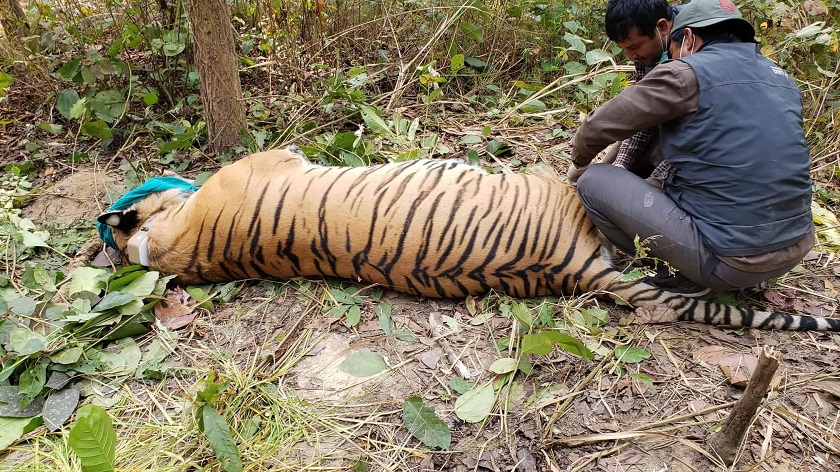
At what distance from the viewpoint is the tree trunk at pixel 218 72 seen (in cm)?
419

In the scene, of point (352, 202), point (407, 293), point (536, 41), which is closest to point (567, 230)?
point (407, 293)

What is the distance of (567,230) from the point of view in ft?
10.2

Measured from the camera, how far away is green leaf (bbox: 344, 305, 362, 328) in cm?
325

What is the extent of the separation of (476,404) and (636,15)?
241 centimetres

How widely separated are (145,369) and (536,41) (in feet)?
15.3

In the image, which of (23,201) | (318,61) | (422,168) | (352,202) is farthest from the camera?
(318,61)

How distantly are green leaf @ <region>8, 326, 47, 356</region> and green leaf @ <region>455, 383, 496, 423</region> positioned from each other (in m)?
2.23

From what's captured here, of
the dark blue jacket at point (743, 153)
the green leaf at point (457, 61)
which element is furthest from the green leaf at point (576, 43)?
Result: the dark blue jacket at point (743, 153)

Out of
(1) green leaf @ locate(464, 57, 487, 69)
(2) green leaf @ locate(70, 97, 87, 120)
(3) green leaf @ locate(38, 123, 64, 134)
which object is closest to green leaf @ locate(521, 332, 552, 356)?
(1) green leaf @ locate(464, 57, 487, 69)

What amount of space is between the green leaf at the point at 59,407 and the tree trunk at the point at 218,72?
2500 millimetres

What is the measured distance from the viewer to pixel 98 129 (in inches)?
182

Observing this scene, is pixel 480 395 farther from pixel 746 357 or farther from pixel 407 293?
pixel 746 357

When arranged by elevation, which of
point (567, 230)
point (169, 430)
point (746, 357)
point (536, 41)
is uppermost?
point (536, 41)

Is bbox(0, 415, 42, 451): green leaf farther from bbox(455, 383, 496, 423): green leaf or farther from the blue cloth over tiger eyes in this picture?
bbox(455, 383, 496, 423): green leaf
